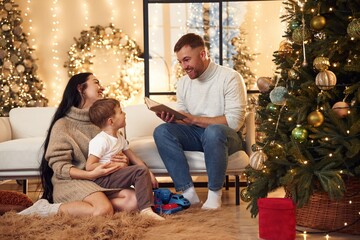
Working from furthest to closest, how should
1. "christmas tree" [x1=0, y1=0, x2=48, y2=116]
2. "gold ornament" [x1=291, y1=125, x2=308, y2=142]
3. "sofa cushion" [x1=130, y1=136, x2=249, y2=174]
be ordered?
1. "christmas tree" [x1=0, y1=0, x2=48, y2=116]
2. "sofa cushion" [x1=130, y1=136, x2=249, y2=174]
3. "gold ornament" [x1=291, y1=125, x2=308, y2=142]

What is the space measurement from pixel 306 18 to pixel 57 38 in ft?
15.9

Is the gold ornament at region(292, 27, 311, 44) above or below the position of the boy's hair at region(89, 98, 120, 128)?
above

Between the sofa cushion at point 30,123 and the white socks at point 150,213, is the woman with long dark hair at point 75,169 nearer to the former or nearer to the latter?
the white socks at point 150,213

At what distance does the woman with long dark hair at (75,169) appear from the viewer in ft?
10.9

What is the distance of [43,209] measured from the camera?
11.0 ft

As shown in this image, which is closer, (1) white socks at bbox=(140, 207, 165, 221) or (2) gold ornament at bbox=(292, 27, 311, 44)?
(2) gold ornament at bbox=(292, 27, 311, 44)

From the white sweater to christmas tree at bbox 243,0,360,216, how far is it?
77cm

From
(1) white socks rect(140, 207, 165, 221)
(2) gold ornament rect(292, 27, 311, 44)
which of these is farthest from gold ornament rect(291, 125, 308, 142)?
(1) white socks rect(140, 207, 165, 221)

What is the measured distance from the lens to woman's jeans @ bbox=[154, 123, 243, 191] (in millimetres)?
3646

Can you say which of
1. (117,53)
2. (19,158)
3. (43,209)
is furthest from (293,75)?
(117,53)

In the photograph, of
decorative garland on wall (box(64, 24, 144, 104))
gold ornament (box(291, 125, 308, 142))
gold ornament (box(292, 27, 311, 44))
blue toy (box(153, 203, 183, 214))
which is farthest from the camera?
decorative garland on wall (box(64, 24, 144, 104))

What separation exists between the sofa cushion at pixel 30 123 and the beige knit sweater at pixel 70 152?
43.8 inches

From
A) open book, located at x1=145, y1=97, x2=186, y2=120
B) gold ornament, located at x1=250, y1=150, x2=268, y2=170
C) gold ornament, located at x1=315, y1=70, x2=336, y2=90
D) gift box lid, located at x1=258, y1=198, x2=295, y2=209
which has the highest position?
gold ornament, located at x1=315, y1=70, x2=336, y2=90

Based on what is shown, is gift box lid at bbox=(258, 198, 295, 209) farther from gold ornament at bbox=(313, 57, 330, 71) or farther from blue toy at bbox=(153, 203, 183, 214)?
blue toy at bbox=(153, 203, 183, 214)
